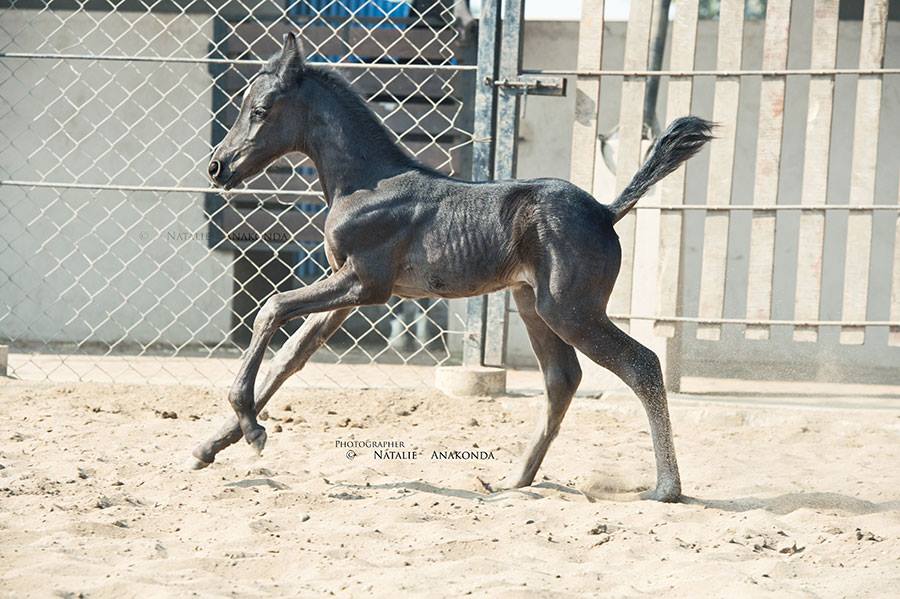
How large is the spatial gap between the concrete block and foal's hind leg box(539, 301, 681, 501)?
2018 millimetres

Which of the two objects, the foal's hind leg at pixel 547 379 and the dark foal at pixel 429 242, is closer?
the dark foal at pixel 429 242

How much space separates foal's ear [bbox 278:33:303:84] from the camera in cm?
425

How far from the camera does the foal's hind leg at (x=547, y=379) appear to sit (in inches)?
166

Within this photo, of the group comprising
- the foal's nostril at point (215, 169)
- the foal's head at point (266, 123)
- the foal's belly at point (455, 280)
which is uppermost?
the foal's head at point (266, 123)

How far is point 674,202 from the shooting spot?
19.8 feet

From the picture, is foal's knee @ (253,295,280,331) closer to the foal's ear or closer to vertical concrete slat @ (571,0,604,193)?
the foal's ear

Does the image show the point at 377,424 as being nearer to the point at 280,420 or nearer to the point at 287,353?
the point at 280,420

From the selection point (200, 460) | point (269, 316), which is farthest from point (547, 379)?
point (200, 460)

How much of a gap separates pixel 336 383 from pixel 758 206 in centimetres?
253

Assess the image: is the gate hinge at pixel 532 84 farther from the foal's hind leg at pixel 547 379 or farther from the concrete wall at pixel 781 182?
the concrete wall at pixel 781 182

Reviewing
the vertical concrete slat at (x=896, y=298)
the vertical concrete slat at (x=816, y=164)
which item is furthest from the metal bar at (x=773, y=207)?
the vertical concrete slat at (x=896, y=298)

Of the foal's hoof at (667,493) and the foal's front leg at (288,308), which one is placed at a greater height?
the foal's front leg at (288,308)

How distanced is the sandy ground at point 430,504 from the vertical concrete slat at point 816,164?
23.2 inches

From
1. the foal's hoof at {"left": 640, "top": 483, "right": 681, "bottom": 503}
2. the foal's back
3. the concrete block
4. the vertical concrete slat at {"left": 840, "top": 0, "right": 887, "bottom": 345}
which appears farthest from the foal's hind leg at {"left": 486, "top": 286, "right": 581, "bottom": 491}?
the vertical concrete slat at {"left": 840, "top": 0, "right": 887, "bottom": 345}
